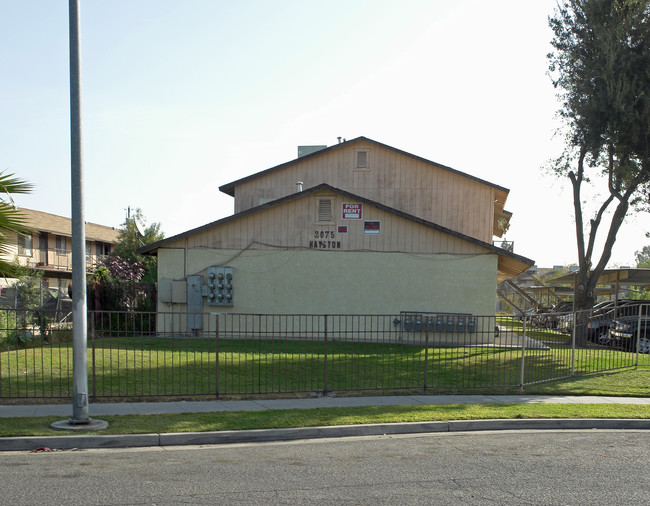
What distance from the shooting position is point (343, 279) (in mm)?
22344

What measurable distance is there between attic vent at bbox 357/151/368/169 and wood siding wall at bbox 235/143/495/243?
0.55ft

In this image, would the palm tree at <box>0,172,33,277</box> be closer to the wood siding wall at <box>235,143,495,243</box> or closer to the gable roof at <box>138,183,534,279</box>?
the gable roof at <box>138,183,534,279</box>

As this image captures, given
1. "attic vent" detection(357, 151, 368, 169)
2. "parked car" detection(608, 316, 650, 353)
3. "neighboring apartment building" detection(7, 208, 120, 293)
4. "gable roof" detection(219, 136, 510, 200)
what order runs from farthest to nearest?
"neighboring apartment building" detection(7, 208, 120, 293)
"attic vent" detection(357, 151, 368, 169)
"gable roof" detection(219, 136, 510, 200)
"parked car" detection(608, 316, 650, 353)

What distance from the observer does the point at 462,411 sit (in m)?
10.8

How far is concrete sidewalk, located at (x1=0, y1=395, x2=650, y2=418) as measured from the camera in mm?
10117

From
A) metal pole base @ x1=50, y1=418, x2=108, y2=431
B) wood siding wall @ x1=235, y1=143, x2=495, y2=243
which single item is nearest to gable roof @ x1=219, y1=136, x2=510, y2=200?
wood siding wall @ x1=235, y1=143, x2=495, y2=243

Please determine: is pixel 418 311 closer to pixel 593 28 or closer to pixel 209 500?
pixel 593 28

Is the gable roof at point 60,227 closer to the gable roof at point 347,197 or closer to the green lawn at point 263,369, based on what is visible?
the gable roof at point 347,197

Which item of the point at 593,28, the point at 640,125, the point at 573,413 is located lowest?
the point at 573,413

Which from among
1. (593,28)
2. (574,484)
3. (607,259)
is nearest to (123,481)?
(574,484)

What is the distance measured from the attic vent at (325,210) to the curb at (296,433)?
13.1m

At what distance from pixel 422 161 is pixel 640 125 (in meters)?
9.95

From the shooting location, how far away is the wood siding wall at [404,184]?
1118 inches

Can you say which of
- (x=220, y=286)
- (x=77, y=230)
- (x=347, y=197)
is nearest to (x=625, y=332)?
(x=347, y=197)
